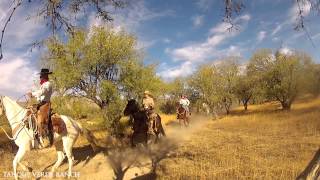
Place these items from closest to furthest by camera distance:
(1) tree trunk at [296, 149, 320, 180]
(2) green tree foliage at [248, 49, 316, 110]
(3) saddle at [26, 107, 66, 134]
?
(1) tree trunk at [296, 149, 320, 180]
(3) saddle at [26, 107, 66, 134]
(2) green tree foliage at [248, 49, 316, 110]

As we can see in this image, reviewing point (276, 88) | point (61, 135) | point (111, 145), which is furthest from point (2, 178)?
point (276, 88)

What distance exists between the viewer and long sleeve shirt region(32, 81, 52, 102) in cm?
1534

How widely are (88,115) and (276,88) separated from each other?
34.2m

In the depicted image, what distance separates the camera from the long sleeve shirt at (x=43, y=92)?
15.3 m

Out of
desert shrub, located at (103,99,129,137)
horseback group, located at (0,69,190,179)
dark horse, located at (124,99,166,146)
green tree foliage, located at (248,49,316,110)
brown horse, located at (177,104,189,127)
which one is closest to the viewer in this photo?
horseback group, located at (0,69,190,179)

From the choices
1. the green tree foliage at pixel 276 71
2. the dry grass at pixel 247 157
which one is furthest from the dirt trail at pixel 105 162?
the green tree foliage at pixel 276 71

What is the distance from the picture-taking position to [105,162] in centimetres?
1927

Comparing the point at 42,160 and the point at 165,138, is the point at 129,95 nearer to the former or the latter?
the point at 165,138

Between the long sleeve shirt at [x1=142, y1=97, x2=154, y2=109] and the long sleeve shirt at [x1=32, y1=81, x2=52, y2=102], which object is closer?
the long sleeve shirt at [x1=32, y1=81, x2=52, y2=102]

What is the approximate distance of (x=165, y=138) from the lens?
25.7 meters

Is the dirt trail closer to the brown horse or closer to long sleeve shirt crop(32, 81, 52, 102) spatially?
long sleeve shirt crop(32, 81, 52, 102)

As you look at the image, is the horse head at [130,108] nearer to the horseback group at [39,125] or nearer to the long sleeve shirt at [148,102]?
the long sleeve shirt at [148,102]

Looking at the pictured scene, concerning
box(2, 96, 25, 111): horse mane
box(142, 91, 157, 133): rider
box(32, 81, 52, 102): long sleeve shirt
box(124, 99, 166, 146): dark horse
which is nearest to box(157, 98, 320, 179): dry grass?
box(124, 99, 166, 146): dark horse

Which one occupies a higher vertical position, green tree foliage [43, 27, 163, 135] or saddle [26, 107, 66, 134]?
green tree foliage [43, 27, 163, 135]
